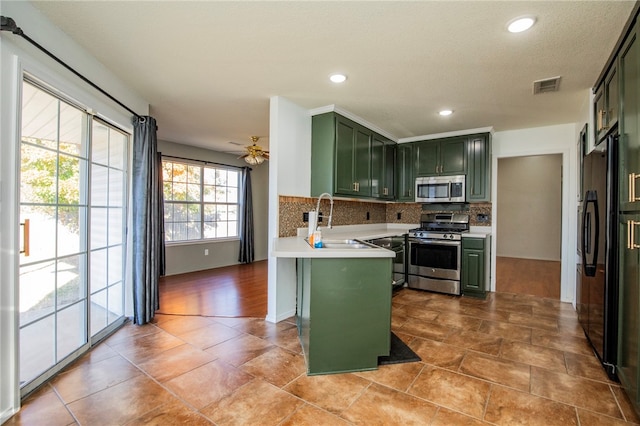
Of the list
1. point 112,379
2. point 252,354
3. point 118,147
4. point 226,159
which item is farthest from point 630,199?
point 226,159

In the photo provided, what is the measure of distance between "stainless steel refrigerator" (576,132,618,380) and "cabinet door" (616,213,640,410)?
9 centimetres

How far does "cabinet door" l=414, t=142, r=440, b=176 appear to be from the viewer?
15.5 feet

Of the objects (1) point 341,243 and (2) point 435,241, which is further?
(2) point 435,241

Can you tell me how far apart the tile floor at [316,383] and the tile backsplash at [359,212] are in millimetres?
1149

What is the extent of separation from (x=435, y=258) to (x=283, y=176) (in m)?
2.46

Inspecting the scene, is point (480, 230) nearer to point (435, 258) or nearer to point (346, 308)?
point (435, 258)

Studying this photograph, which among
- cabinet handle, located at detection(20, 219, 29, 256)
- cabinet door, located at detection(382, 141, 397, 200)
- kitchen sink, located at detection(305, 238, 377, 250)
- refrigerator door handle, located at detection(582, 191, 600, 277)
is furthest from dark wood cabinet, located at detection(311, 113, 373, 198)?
cabinet handle, located at detection(20, 219, 29, 256)

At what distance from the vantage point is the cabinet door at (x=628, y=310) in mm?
1706

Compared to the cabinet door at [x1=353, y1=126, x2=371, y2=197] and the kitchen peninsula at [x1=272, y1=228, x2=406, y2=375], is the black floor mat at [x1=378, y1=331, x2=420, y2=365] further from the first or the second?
the cabinet door at [x1=353, y1=126, x2=371, y2=197]

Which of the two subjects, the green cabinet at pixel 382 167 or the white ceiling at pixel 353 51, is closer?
the white ceiling at pixel 353 51

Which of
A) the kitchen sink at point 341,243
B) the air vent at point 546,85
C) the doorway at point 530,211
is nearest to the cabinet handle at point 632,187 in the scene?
the air vent at point 546,85

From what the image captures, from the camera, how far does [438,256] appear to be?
4352 mm

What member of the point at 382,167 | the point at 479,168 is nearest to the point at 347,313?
the point at 382,167

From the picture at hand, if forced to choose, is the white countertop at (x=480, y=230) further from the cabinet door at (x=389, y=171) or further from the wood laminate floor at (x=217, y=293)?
the wood laminate floor at (x=217, y=293)
